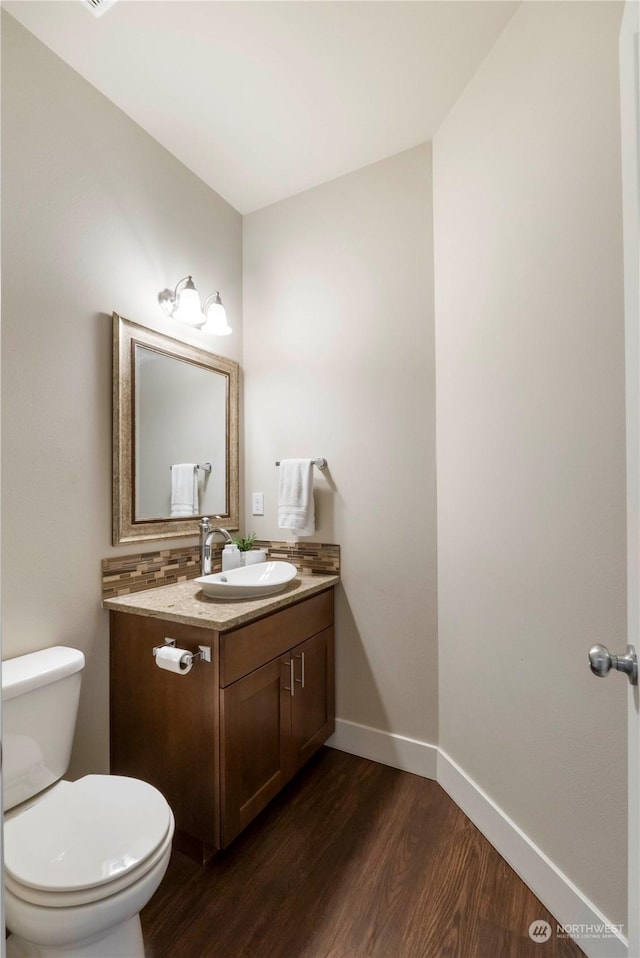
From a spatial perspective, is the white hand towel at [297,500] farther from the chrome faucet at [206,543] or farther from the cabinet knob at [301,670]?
the cabinet knob at [301,670]

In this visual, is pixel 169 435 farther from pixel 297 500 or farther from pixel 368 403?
pixel 368 403

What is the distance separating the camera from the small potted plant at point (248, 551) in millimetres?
2084

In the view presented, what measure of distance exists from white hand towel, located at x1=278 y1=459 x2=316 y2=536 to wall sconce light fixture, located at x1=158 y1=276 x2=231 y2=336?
2.44 feet

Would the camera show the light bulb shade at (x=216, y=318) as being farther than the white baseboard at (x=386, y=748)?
Yes

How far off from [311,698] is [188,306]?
70.6 inches

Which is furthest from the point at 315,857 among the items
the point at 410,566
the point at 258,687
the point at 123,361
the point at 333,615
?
the point at 123,361

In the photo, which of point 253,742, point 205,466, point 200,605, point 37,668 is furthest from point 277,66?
point 253,742

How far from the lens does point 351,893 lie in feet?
4.35

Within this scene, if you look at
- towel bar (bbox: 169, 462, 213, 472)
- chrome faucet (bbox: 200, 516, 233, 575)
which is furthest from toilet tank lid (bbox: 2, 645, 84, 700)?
towel bar (bbox: 169, 462, 213, 472)

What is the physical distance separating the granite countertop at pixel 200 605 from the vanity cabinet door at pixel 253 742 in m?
0.22

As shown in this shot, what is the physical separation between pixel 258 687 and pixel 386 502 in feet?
3.05

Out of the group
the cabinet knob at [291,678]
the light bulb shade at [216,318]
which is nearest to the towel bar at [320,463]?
the light bulb shade at [216,318]

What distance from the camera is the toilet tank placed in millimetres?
1174

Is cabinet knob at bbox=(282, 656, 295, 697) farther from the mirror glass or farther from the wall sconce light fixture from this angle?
the wall sconce light fixture
